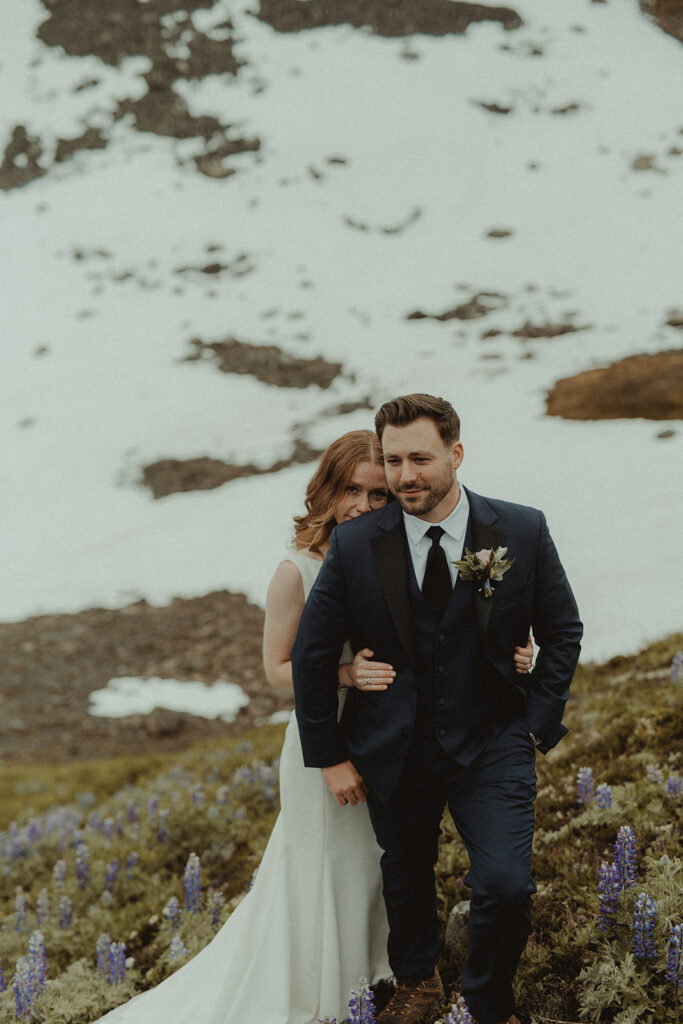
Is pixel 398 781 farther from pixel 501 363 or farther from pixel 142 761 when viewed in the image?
pixel 501 363

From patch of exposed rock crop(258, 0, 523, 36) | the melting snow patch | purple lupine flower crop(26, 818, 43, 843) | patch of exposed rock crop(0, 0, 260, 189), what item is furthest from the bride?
patch of exposed rock crop(258, 0, 523, 36)

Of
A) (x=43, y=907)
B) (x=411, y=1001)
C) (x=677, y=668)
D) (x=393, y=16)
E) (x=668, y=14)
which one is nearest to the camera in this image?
(x=411, y=1001)

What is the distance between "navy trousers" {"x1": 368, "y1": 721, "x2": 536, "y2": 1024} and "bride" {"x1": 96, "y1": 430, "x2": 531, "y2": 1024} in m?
0.25

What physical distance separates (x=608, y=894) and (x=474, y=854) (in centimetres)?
102

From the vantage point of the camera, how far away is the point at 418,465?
352 cm

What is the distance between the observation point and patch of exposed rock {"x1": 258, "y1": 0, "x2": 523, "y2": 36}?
53812mm

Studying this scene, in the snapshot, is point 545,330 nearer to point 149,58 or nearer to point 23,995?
point 23,995

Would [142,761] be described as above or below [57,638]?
above

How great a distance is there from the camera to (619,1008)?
3.76 meters

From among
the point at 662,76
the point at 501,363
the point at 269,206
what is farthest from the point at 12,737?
the point at 662,76

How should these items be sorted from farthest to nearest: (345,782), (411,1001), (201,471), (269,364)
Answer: (269,364) → (201,471) → (411,1001) → (345,782)

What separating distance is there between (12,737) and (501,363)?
2159cm

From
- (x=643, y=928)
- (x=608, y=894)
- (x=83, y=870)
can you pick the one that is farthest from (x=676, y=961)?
(x=83, y=870)

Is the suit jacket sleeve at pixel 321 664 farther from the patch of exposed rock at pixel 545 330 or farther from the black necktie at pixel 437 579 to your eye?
the patch of exposed rock at pixel 545 330
